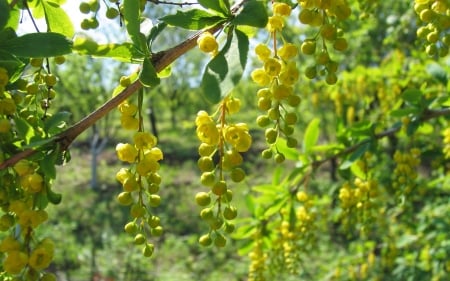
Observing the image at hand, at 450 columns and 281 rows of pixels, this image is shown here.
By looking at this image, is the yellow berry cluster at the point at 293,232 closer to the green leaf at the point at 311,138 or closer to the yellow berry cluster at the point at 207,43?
the green leaf at the point at 311,138

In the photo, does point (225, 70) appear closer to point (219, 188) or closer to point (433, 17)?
point (219, 188)

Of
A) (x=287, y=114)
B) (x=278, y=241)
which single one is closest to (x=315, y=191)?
(x=278, y=241)

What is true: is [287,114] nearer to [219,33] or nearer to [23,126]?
[219,33]

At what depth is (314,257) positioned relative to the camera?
7.35m

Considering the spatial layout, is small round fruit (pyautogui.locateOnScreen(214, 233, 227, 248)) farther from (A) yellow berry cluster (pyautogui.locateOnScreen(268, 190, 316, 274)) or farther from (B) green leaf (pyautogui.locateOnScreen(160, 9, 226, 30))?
(A) yellow berry cluster (pyautogui.locateOnScreen(268, 190, 316, 274))

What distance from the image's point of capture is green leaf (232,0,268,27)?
71 centimetres

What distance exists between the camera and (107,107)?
0.76m

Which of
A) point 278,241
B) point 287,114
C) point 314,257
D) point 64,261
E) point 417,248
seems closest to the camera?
point 287,114

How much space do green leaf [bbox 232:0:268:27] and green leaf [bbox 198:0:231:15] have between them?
0.15 ft

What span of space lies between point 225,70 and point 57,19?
48cm

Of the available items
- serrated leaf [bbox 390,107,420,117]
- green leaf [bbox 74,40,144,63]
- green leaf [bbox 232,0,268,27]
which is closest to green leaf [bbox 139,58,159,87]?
green leaf [bbox 74,40,144,63]

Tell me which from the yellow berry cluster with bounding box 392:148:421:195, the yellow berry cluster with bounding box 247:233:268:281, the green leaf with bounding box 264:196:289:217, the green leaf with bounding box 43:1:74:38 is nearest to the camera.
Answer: the green leaf with bounding box 43:1:74:38

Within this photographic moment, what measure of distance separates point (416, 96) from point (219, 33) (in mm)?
1151

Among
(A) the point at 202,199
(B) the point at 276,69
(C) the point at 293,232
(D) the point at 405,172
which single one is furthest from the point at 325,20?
(C) the point at 293,232
